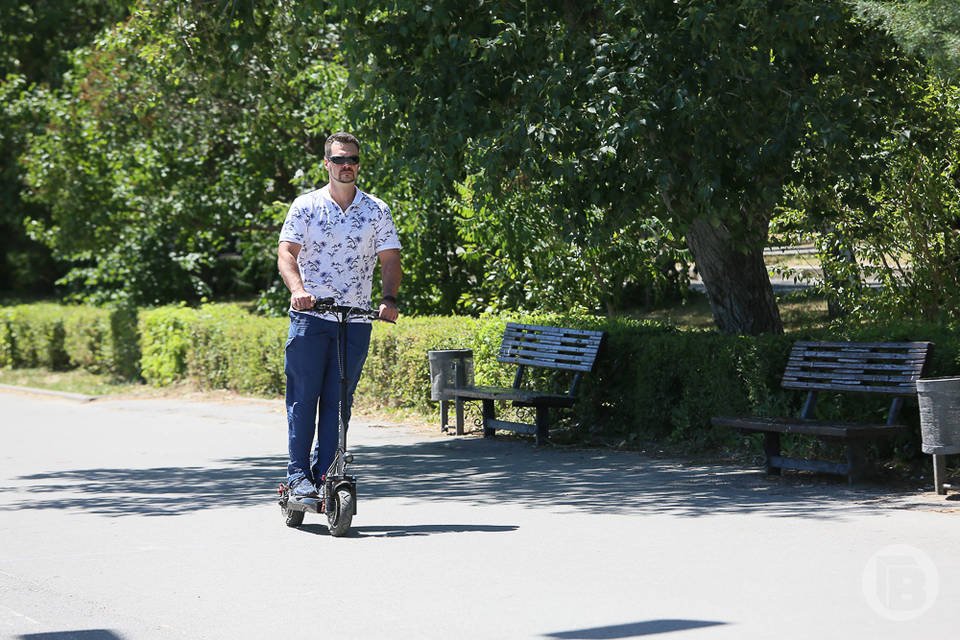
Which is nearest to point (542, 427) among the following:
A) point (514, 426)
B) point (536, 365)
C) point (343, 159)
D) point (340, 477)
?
point (514, 426)

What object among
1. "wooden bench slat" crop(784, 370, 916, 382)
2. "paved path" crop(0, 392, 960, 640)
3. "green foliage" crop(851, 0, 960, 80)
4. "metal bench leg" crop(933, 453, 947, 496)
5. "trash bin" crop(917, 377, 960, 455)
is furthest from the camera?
"green foliage" crop(851, 0, 960, 80)

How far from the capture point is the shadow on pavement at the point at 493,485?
7930 mm

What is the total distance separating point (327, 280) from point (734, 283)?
4878mm

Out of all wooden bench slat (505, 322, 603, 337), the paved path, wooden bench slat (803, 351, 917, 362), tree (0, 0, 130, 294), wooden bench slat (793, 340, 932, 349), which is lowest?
the paved path

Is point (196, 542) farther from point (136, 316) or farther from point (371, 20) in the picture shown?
point (136, 316)

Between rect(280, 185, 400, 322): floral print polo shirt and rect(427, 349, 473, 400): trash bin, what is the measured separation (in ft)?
16.3

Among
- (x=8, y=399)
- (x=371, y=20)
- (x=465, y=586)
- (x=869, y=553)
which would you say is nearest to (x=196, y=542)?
(x=465, y=586)

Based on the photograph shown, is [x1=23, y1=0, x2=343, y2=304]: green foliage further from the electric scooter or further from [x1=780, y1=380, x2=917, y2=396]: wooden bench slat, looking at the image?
the electric scooter

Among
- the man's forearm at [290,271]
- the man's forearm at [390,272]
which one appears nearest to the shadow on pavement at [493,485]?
the man's forearm at [390,272]

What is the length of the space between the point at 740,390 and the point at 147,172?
47.0 feet

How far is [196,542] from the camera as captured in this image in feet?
23.4

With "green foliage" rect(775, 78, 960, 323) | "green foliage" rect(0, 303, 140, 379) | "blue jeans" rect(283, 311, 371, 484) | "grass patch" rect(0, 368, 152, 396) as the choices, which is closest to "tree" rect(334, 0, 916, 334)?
"green foliage" rect(775, 78, 960, 323)

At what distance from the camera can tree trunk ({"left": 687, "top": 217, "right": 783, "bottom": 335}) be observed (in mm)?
10969

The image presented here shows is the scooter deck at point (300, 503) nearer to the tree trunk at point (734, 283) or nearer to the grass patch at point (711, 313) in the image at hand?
the tree trunk at point (734, 283)
